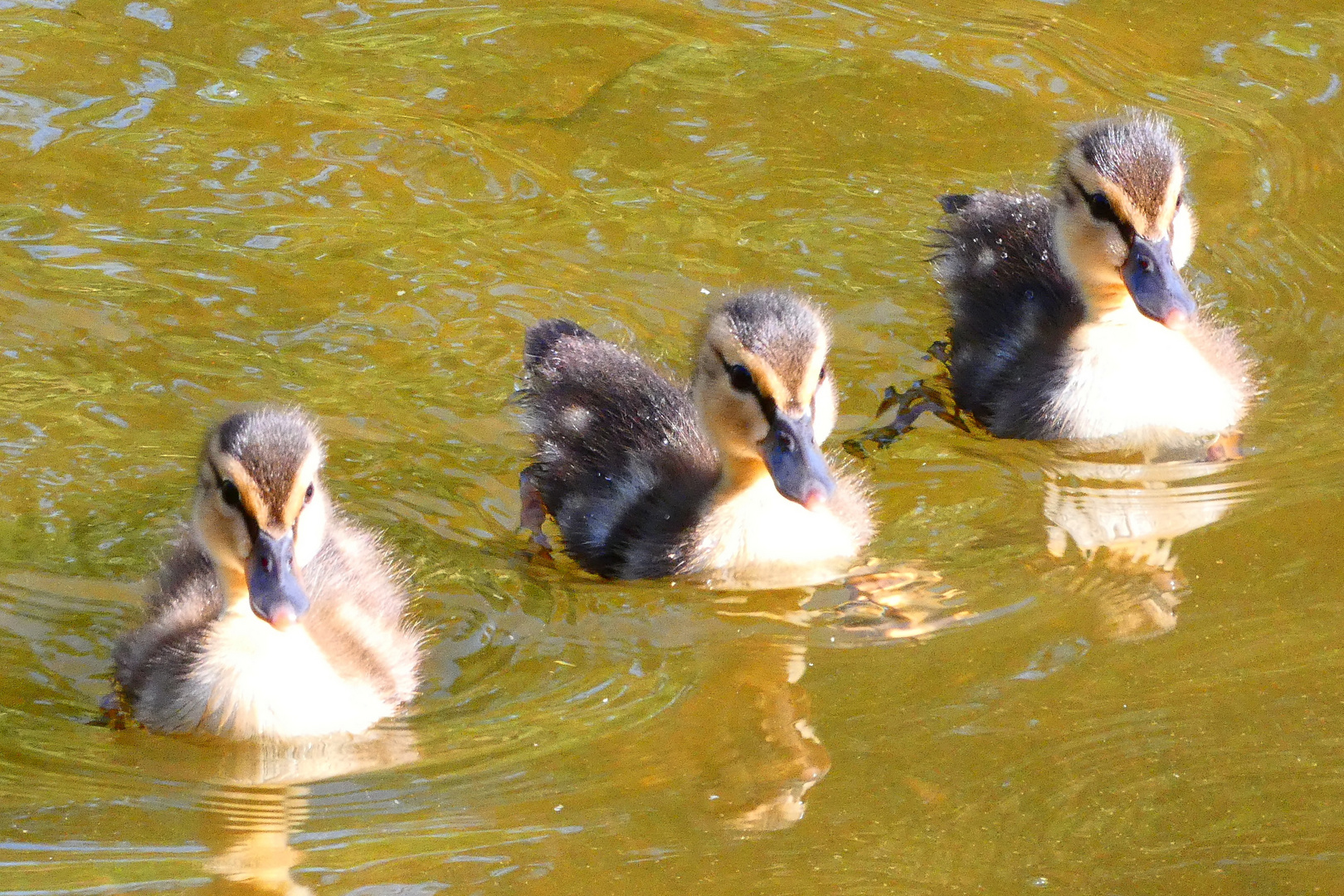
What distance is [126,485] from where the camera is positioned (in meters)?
4.59

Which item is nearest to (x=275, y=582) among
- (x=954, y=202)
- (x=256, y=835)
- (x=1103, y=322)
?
(x=256, y=835)

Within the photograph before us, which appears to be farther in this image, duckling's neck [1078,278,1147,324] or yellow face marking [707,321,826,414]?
duckling's neck [1078,278,1147,324]

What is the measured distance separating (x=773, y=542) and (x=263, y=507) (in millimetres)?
1264

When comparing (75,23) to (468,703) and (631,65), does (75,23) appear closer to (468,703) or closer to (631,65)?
(631,65)

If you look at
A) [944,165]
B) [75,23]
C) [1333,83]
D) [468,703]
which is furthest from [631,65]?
[468,703]

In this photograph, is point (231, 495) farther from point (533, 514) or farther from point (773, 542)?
Answer: point (773, 542)

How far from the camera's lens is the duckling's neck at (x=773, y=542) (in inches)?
167

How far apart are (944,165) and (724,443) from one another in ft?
7.84

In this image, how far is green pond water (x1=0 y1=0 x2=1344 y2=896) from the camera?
3.19 metres

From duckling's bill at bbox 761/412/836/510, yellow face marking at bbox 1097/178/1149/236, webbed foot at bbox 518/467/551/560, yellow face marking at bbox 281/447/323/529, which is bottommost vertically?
webbed foot at bbox 518/467/551/560

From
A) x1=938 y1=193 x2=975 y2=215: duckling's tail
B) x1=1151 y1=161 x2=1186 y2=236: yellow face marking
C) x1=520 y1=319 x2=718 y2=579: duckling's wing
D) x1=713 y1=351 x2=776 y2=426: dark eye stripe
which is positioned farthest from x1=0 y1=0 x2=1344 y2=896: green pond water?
x1=1151 y1=161 x2=1186 y2=236: yellow face marking

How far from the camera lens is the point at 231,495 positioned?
362 centimetres

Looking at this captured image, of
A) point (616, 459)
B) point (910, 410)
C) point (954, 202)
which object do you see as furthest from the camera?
point (954, 202)

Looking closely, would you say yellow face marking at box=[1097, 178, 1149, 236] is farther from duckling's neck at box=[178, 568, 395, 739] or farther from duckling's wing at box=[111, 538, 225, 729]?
duckling's wing at box=[111, 538, 225, 729]
